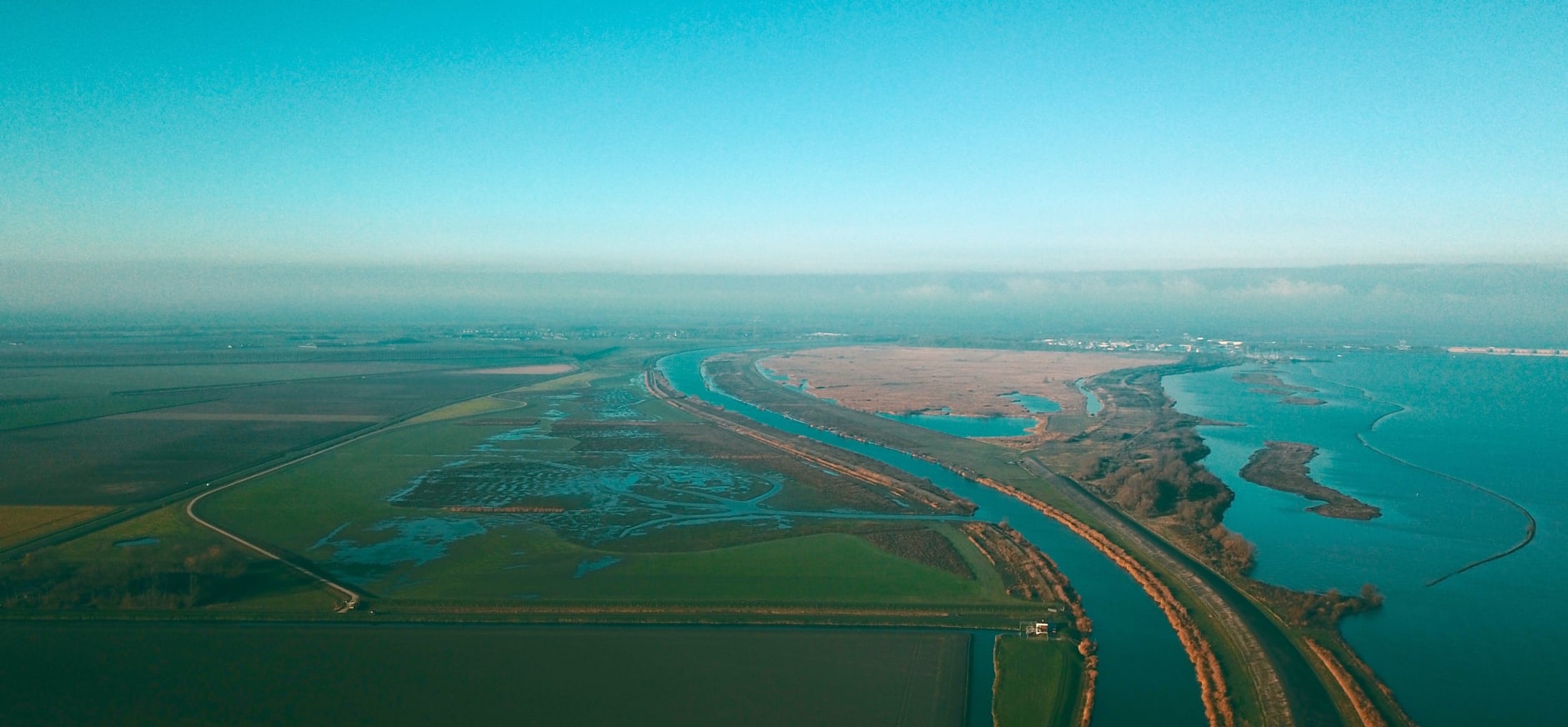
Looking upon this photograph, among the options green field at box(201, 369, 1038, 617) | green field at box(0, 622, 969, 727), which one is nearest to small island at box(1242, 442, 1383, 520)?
green field at box(201, 369, 1038, 617)

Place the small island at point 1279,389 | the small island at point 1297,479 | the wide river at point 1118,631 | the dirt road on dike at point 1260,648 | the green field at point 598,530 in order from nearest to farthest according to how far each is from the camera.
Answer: the dirt road on dike at point 1260,648
the wide river at point 1118,631
the green field at point 598,530
the small island at point 1297,479
the small island at point 1279,389

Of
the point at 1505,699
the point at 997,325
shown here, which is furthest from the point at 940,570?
the point at 997,325

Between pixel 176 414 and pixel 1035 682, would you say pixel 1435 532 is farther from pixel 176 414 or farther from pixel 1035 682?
pixel 176 414

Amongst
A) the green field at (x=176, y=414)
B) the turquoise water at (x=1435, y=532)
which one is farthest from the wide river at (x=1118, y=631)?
the green field at (x=176, y=414)

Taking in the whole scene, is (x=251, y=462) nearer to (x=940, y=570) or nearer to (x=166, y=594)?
(x=166, y=594)

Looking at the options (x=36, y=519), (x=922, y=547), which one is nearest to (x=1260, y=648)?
(x=922, y=547)

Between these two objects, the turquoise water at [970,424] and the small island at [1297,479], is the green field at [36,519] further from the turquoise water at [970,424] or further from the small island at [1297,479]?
the small island at [1297,479]
